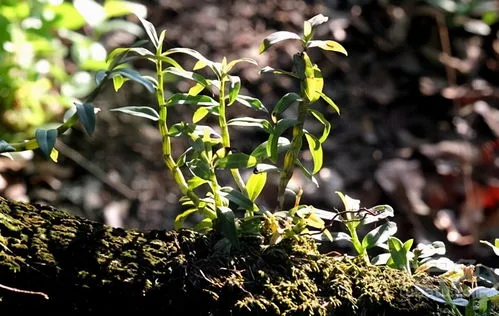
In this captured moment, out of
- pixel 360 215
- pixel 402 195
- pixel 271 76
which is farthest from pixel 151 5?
pixel 360 215

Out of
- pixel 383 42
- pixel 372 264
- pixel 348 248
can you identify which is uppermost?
pixel 372 264

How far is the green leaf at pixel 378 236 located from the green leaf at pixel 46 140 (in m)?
0.40

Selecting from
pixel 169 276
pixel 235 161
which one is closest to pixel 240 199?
pixel 235 161

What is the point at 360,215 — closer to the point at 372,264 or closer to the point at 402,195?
the point at 372,264

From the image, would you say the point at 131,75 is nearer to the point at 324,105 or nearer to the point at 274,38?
the point at 274,38

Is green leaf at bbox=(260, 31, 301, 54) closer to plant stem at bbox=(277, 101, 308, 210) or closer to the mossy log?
plant stem at bbox=(277, 101, 308, 210)

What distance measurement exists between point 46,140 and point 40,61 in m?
1.77

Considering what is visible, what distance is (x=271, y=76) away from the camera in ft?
10.5

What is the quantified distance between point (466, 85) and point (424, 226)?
2.71ft

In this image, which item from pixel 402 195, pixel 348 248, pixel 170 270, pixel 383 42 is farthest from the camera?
pixel 383 42

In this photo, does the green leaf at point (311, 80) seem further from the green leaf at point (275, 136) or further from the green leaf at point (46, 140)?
the green leaf at point (46, 140)

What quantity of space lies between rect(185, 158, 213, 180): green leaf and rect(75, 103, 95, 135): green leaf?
123 mm

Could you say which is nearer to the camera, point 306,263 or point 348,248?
point 306,263

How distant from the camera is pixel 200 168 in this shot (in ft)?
3.07
